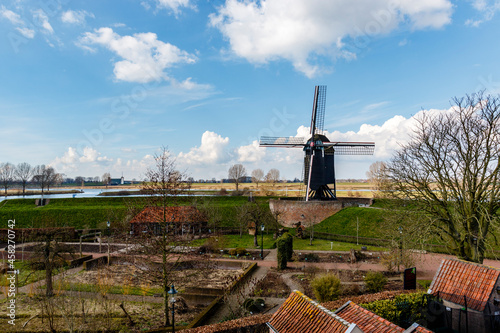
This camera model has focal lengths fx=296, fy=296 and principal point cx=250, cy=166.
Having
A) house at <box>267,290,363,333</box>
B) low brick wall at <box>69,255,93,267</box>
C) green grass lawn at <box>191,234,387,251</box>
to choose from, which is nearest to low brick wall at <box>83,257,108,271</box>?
low brick wall at <box>69,255,93,267</box>

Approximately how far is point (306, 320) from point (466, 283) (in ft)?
25.3

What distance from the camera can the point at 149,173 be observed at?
13445 millimetres

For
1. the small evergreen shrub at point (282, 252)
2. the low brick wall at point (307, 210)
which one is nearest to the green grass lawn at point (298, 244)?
the low brick wall at point (307, 210)

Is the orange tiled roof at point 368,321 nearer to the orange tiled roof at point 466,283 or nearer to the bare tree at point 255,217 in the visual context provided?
the orange tiled roof at point 466,283

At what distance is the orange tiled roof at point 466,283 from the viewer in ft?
34.1

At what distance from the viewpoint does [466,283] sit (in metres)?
11.0

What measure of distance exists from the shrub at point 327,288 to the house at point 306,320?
658 centimetres

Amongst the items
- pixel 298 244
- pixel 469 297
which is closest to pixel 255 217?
pixel 298 244

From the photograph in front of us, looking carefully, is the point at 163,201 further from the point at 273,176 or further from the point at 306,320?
the point at 273,176

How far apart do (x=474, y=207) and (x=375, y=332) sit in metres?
12.4

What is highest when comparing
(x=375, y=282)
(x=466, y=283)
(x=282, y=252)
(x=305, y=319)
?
(x=305, y=319)

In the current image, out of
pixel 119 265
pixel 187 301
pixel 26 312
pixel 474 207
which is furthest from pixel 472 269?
pixel 119 265

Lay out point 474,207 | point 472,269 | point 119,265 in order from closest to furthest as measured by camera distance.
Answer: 1. point 472,269
2. point 474,207
3. point 119,265

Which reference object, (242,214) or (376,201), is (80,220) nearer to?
(242,214)
